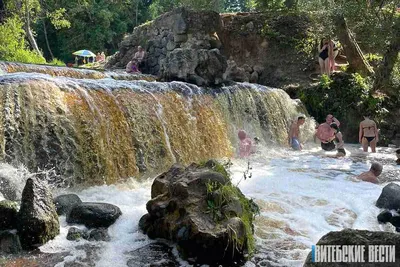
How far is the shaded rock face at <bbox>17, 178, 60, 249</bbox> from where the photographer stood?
4.07 meters

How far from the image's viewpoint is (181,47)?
1375 cm

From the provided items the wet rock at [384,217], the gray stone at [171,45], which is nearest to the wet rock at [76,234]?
the wet rock at [384,217]

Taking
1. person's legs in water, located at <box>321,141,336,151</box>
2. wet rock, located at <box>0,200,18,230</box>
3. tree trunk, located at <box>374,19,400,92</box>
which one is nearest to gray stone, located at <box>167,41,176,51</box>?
person's legs in water, located at <box>321,141,336,151</box>

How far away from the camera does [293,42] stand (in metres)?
15.6

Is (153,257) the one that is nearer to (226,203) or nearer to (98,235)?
(98,235)

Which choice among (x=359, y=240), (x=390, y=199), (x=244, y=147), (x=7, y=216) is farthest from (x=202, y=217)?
(x=244, y=147)

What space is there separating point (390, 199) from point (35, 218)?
14.1 ft

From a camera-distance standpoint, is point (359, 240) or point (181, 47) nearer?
point (359, 240)

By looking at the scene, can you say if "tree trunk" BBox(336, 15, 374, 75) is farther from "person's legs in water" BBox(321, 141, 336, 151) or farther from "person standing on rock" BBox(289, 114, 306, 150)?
"person standing on rock" BBox(289, 114, 306, 150)

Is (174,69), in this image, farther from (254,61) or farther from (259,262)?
(259,262)

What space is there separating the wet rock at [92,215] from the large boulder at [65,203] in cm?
14

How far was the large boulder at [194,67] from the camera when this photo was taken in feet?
35.2

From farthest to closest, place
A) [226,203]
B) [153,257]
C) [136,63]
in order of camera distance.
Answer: [136,63] < [226,203] < [153,257]

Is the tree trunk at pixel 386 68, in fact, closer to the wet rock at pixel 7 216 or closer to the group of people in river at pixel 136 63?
the group of people in river at pixel 136 63
